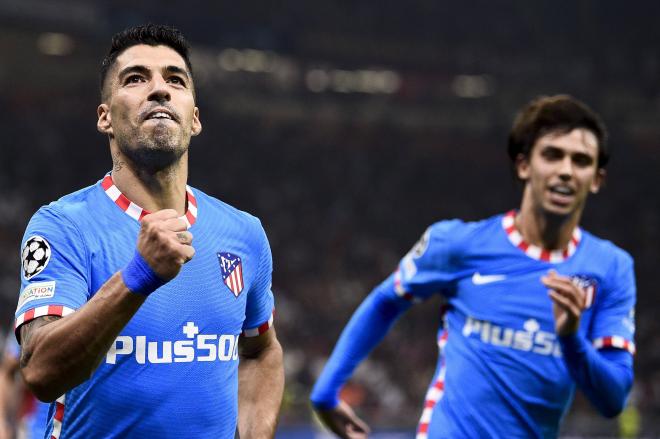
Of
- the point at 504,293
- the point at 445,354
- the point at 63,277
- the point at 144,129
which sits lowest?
the point at 445,354

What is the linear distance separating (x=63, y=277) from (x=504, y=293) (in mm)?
2120

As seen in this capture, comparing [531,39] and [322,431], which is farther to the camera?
[531,39]

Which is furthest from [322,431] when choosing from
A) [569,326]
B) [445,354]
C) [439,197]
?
[439,197]

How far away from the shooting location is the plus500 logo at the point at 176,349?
2.65m

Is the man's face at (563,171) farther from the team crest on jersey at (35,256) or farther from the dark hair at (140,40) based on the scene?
the team crest on jersey at (35,256)

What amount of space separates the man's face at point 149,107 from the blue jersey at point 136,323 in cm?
17

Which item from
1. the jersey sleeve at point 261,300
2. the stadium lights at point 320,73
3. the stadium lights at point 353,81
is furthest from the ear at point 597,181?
the stadium lights at point 353,81

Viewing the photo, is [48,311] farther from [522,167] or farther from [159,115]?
[522,167]

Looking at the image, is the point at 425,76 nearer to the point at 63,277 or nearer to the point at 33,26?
the point at 33,26

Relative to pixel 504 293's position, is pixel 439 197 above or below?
below

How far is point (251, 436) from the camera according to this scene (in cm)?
310

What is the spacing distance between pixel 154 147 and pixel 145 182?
0.16 metres

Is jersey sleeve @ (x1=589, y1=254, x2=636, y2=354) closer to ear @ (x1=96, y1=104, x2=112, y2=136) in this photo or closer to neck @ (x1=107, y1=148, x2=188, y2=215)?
neck @ (x1=107, y1=148, x2=188, y2=215)

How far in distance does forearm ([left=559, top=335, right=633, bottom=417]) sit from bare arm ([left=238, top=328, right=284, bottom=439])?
1.10 meters
